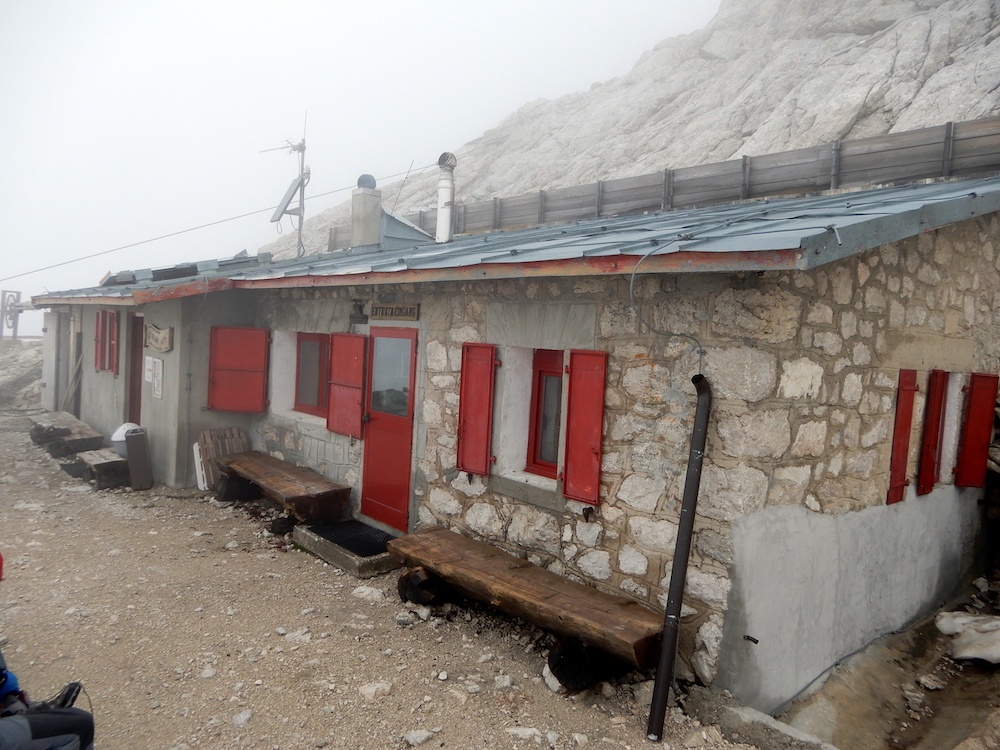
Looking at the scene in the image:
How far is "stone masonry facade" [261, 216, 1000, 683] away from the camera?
3520 millimetres

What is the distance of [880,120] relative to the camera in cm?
2189

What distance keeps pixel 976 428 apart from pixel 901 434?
4.27 feet

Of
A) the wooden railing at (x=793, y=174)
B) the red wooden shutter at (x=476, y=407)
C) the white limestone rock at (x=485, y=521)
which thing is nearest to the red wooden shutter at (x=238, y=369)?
the red wooden shutter at (x=476, y=407)

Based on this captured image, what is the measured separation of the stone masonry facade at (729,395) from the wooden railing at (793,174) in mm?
1279

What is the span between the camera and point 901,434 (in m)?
4.54

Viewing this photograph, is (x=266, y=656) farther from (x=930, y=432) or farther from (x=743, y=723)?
(x=930, y=432)

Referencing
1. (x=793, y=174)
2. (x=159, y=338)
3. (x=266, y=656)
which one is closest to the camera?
(x=266, y=656)

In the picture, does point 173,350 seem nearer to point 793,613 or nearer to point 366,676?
point 366,676

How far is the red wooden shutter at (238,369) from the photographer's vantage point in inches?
309

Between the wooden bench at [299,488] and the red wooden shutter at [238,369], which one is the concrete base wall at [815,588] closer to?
the wooden bench at [299,488]

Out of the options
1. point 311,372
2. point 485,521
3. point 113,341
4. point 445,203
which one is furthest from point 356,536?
point 113,341

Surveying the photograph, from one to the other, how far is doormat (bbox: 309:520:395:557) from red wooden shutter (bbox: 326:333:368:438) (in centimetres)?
93

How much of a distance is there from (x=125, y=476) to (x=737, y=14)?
46354mm

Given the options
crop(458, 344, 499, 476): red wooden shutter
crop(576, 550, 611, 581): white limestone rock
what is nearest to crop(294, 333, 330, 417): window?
crop(458, 344, 499, 476): red wooden shutter
